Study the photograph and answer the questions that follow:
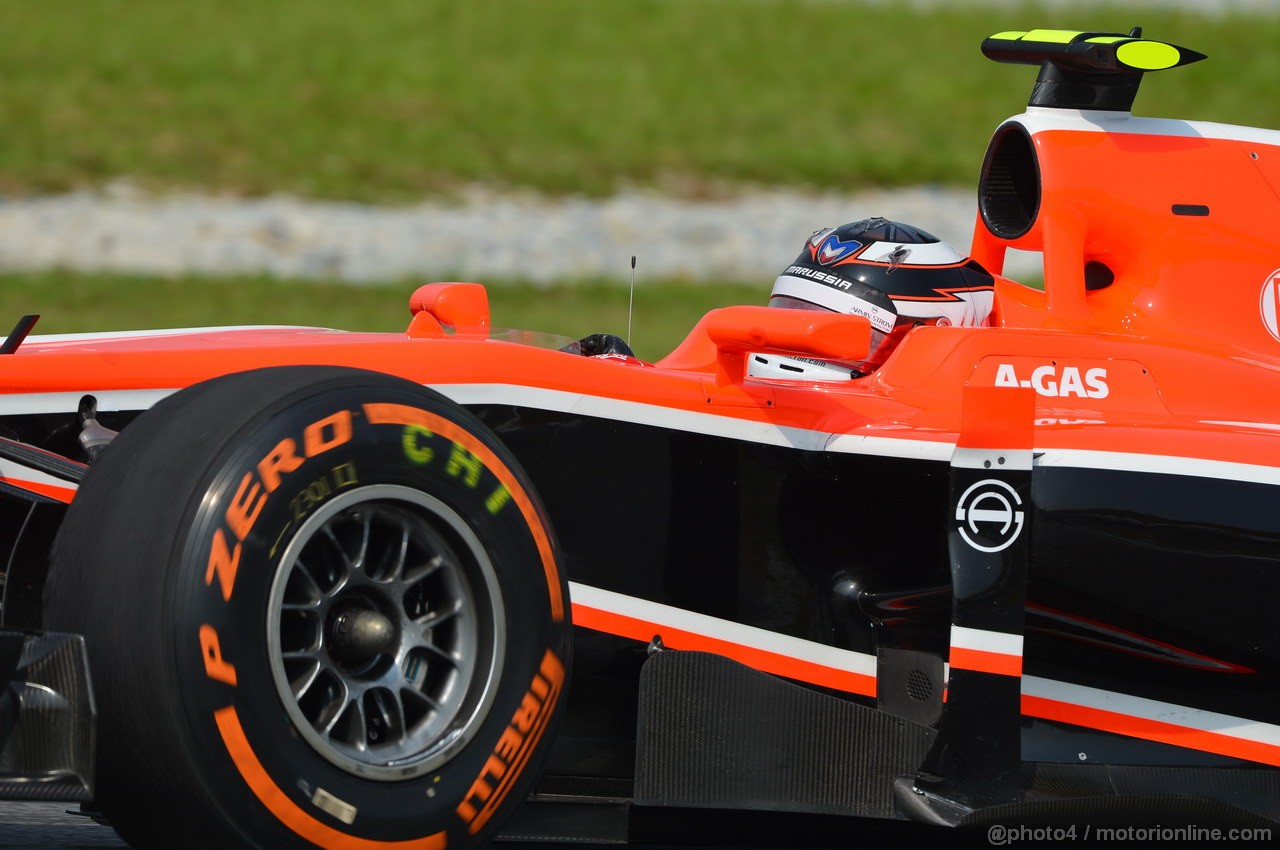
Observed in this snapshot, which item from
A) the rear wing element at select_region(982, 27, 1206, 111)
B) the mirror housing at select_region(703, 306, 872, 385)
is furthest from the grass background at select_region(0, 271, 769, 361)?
the mirror housing at select_region(703, 306, 872, 385)

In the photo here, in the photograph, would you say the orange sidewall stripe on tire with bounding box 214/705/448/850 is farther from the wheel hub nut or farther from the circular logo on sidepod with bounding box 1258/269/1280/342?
the circular logo on sidepod with bounding box 1258/269/1280/342

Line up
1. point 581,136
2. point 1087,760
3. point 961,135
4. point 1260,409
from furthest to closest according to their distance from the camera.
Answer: point 961,135 < point 581,136 < point 1260,409 < point 1087,760

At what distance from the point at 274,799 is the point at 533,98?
1584 centimetres

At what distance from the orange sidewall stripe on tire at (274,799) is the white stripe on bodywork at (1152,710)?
4.81 feet

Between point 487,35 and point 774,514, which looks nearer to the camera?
point 774,514

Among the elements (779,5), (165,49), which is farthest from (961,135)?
(165,49)

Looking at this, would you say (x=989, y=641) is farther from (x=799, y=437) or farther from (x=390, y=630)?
(x=390, y=630)

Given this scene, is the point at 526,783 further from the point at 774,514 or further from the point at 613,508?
the point at 774,514

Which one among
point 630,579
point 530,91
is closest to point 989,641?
point 630,579

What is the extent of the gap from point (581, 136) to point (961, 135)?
432cm

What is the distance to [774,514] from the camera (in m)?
3.45

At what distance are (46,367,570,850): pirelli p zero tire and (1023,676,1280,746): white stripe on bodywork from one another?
1102 mm

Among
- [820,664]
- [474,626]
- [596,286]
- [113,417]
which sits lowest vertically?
[596,286]

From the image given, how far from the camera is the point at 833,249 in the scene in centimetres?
438
